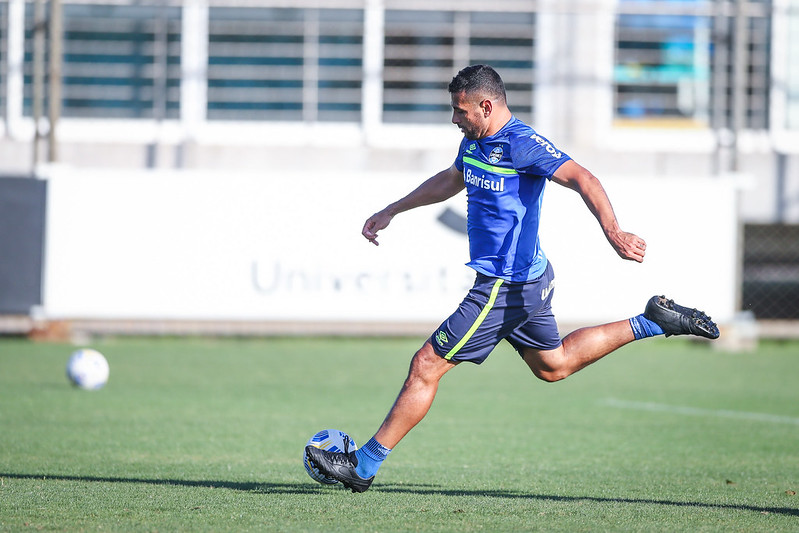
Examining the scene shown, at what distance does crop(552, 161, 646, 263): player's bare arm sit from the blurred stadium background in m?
8.66

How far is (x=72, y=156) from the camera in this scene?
16.3m

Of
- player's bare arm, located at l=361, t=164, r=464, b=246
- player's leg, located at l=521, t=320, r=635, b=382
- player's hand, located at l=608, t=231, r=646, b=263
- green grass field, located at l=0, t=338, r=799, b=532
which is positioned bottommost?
green grass field, located at l=0, t=338, r=799, b=532

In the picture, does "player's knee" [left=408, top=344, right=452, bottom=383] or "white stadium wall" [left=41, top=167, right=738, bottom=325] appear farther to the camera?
"white stadium wall" [left=41, top=167, right=738, bottom=325]

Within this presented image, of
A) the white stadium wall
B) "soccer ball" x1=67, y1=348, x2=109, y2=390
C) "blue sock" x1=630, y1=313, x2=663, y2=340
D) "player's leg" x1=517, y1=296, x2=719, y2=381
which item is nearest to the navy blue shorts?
"player's leg" x1=517, y1=296, x2=719, y2=381

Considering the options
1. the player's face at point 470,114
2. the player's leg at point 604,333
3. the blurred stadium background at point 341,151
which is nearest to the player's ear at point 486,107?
the player's face at point 470,114

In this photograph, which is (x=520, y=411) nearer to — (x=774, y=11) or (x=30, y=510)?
(x=30, y=510)

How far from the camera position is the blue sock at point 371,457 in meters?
5.18

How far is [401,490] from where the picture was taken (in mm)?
5469

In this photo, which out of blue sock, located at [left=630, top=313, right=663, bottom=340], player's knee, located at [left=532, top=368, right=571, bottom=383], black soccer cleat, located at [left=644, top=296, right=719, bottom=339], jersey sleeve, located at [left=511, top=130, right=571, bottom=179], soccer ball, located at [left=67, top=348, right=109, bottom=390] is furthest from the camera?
soccer ball, located at [left=67, top=348, right=109, bottom=390]

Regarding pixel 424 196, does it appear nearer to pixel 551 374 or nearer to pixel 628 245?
pixel 551 374

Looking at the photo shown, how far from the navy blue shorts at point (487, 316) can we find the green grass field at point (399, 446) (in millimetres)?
695

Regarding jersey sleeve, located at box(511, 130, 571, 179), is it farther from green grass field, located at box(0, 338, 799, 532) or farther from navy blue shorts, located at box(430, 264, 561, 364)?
green grass field, located at box(0, 338, 799, 532)

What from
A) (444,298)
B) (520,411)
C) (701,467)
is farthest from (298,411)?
(444,298)

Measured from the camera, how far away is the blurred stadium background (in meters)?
13.7
